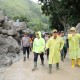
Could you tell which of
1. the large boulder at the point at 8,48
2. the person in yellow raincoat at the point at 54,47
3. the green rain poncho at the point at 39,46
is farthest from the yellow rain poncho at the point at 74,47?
the large boulder at the point at 8,48

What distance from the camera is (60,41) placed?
1566cm

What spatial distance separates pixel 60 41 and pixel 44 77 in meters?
2.01

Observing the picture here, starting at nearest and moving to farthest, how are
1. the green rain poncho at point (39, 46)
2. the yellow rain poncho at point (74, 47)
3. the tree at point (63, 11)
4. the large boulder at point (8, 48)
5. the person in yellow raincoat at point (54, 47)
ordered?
1. the person in yellow raincoat at point (54, 47)
2. the green rain poncho at point (39, 46)
3. the yellow rain poncho at point (74, 47)
4. the large boulder at point (8, 48)
5. the tree at point (63, 11)

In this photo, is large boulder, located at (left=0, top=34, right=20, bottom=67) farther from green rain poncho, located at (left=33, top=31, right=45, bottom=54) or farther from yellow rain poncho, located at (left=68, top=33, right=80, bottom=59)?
yellow rain poncho, located at (left=68, top=33, right=80, bottom=59)

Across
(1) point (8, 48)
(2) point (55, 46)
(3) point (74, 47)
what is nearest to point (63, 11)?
(1) point (8, 48)

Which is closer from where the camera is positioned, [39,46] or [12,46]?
[39,46]

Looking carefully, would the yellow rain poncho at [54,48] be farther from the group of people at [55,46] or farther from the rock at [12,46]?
the rock at [12,46]

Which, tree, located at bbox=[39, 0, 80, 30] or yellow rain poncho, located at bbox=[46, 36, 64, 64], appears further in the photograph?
tree, located at bbox=[39, 0, 80, 30]

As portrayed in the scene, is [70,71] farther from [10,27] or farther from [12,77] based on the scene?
[10,27]

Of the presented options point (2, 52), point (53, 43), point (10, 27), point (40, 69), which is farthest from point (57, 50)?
point (10, 27)

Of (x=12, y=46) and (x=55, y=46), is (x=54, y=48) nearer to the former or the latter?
(x=55, y=46)

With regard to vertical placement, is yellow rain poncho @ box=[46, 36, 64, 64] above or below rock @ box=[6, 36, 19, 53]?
above

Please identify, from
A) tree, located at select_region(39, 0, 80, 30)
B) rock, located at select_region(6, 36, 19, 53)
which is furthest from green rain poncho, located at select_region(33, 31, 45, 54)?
tree, located at select_region(39, 0, 80, 30)

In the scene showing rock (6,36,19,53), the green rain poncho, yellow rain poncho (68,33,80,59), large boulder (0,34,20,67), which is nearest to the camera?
the green rain poncho
